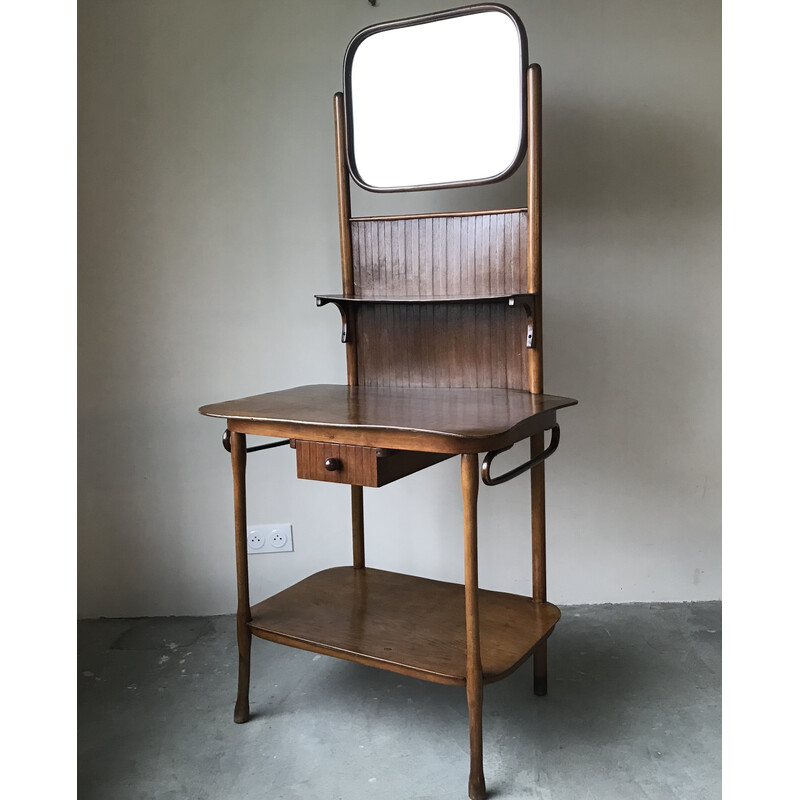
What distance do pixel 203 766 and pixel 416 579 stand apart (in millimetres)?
703

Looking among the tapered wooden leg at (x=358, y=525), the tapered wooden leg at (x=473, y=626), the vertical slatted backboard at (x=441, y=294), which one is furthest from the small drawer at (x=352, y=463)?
the tapered wooden leg at (x=358, y=525)

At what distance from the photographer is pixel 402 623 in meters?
1.77

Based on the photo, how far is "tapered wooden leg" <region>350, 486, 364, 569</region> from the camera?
2088 millimetres

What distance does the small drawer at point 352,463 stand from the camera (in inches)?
59.6

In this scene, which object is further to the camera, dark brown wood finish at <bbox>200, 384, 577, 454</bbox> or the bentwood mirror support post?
the bentwood mirror support post

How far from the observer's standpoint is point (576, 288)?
2.31 m

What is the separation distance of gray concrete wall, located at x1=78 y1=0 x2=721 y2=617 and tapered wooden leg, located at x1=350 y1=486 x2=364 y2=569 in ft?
0.97

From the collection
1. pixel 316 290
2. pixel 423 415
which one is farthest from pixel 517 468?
pixel 316 290

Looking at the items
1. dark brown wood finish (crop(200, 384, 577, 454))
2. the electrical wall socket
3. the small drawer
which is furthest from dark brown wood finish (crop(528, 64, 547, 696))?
the electrical wall socket

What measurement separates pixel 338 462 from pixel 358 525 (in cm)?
61

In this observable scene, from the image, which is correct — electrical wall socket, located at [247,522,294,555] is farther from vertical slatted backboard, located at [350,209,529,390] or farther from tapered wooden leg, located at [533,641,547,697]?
tapered wooden leg, located at [533,641,547,697]

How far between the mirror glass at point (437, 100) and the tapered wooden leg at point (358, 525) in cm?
82

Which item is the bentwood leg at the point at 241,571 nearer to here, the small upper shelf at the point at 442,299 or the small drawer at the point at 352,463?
the small drawer at the point at 352,463
